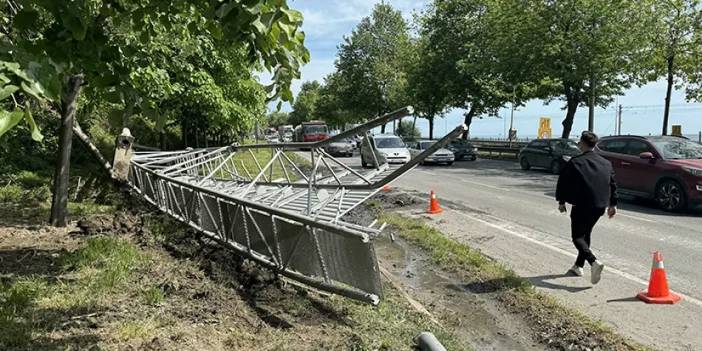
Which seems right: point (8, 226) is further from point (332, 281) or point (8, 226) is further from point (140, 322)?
point (332, 281)

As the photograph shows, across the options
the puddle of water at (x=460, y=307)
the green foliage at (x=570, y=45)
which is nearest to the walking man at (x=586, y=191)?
the puddle of water at (x=460, y=307)

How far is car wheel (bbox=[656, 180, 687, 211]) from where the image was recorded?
11141 mm

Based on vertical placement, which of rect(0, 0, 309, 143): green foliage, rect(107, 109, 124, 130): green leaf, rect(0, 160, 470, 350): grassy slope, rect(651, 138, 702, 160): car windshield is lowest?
rect(0, 160, 470, 350): grassy slope

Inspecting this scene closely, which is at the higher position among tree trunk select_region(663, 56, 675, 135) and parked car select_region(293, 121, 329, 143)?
tree trunk select_region(663, 56, 675, 135)

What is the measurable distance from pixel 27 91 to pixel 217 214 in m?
5.12

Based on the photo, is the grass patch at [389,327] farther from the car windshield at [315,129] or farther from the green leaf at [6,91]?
the car windshield at [315,129]

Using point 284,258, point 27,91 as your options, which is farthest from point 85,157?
point 27,91

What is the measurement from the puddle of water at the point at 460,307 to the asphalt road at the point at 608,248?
0.97m

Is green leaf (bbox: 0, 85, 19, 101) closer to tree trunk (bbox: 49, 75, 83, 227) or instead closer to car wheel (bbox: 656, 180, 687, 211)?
tree trunk (bbox: 49, 75, 83, 227)

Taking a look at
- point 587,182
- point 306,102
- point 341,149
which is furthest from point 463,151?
point 306,102

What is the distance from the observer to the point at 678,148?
40.3ft

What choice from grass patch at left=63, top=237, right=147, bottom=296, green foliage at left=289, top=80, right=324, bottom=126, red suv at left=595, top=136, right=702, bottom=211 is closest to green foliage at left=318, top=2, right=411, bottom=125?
green foliage at left=289, top=80, right=324, bottom=126

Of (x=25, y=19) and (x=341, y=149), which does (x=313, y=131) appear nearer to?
(x=341, y=149)

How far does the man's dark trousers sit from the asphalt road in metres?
0.40
